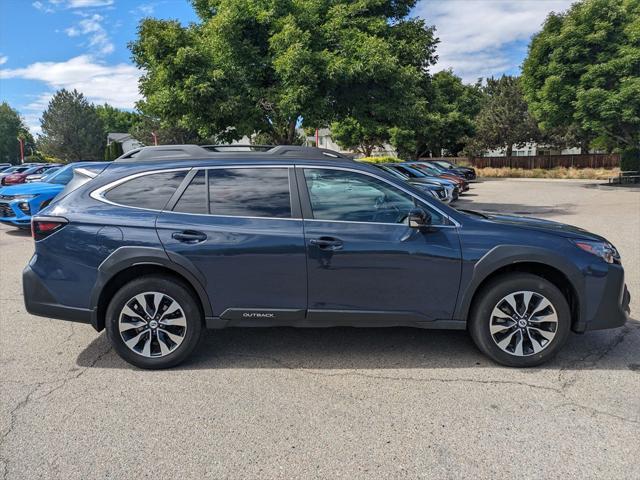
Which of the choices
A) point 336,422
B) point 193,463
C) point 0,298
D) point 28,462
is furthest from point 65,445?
point 0,298

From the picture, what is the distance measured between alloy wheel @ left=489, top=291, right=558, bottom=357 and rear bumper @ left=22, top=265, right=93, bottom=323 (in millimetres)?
3284

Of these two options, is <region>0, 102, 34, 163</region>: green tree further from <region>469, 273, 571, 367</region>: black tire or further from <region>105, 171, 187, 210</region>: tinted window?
<region>469, 273, 571, 367</region>: black tire

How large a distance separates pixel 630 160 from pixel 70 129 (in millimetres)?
51362

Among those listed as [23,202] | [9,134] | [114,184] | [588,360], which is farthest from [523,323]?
[9,134]

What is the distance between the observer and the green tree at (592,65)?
21.3 m

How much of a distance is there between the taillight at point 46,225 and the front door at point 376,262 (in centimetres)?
197

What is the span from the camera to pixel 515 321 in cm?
371

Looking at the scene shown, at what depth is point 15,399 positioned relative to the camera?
335 cm

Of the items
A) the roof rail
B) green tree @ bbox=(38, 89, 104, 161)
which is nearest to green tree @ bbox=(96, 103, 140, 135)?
green tree @ bbox=(38, 89, 104, 161)

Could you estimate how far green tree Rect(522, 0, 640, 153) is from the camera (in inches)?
838

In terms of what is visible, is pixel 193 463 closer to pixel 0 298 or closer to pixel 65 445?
pixel 65 445

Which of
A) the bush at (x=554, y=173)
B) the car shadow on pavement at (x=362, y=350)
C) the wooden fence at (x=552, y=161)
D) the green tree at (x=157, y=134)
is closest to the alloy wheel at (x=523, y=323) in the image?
Answer: the car shadow on pavement at (x=362, y=350)

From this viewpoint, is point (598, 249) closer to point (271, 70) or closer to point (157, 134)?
point (271, 70)

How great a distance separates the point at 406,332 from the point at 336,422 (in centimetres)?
A: 174
